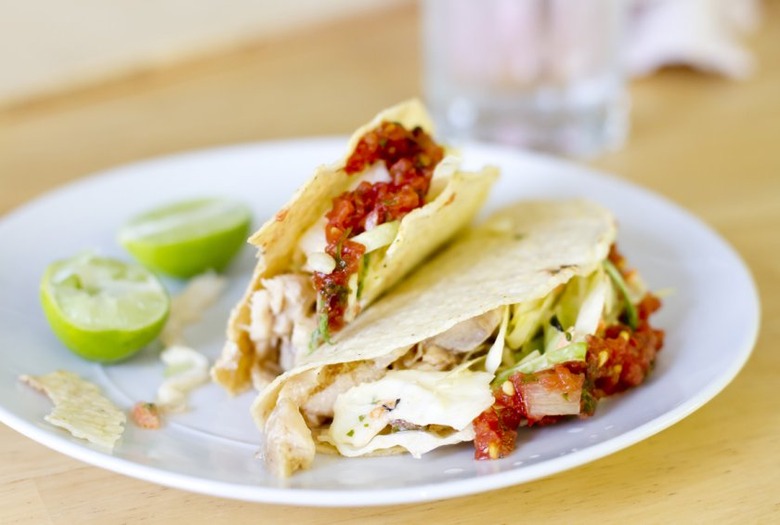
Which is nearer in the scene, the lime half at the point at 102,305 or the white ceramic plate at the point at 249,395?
the white ceramic plate at the point at 249,395

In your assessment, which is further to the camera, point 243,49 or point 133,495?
point 243,49

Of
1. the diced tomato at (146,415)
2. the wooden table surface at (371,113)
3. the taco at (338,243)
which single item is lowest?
the wooden table surface at (371,113)

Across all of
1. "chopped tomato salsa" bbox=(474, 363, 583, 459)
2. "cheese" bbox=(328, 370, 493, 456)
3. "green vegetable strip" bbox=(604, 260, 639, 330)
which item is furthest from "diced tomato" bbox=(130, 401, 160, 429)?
→ "green vegetable strip" bbox=(604, 260, 639, 330)

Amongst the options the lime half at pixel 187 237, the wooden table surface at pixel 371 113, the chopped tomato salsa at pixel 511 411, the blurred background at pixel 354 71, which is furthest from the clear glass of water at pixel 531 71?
the chopped tomato salsa at pixel 511 411

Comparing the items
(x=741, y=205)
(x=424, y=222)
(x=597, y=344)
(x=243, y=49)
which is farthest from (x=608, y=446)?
(x=243, y=49)

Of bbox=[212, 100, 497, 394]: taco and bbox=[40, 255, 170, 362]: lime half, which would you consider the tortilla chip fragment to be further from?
bbox=[212, 100, 497, 394]: taco

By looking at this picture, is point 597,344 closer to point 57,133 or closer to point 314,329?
point 314,329

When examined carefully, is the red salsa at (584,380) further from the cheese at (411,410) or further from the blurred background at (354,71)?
the blurred background at (354,71)
